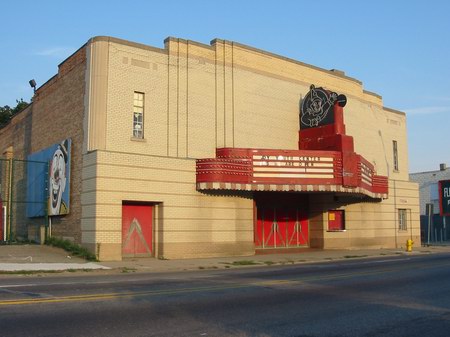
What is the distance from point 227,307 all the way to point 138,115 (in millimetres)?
15140

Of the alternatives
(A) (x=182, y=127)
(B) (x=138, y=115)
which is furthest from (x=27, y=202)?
(A) (x=182, y=127)

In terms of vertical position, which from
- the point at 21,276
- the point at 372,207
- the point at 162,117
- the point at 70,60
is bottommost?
the point at 21,276

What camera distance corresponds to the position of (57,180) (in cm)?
2584

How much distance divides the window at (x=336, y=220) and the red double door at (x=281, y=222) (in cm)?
146

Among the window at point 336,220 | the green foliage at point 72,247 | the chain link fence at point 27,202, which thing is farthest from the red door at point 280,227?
the chain link fence at point 27,202

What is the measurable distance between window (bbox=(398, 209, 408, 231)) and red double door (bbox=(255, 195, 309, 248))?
882 centimetres

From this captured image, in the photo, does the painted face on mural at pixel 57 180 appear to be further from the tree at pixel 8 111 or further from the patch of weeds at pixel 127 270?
the tree at pixel 8 111

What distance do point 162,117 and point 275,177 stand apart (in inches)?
243

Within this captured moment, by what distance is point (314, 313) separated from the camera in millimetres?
9500

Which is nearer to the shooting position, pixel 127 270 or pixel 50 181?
pixel 127 270

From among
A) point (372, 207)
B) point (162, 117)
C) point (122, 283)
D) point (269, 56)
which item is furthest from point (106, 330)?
point (372, 207)

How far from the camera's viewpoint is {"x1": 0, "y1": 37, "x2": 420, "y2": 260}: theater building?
74.5 feet

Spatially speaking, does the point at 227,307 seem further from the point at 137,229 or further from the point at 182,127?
the point at 182,127

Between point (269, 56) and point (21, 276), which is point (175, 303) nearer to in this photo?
point (21, 276)
